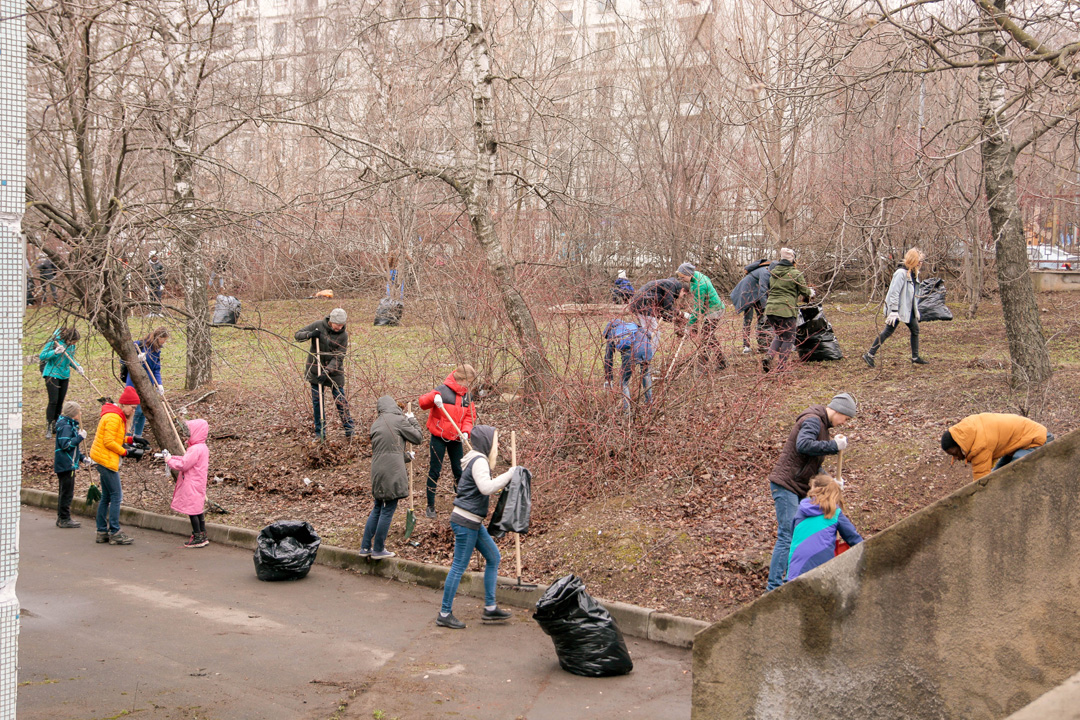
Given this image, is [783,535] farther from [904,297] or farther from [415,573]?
[904,297]

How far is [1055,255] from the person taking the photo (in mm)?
24031

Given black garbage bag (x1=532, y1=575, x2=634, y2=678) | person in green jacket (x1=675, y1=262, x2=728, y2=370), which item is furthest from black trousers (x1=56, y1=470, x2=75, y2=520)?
person in green jacket (x1=675, y1=262, x2=728, y2=370)

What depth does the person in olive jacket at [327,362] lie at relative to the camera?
11.8 m

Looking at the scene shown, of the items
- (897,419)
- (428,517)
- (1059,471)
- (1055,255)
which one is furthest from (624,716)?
(1055,255)

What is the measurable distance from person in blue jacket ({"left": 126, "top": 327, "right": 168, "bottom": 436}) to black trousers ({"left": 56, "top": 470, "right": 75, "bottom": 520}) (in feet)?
4.73

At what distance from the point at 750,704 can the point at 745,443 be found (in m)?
5.71

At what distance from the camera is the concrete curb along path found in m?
6.89

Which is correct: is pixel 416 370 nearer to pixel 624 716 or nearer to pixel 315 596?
pixel 315 596

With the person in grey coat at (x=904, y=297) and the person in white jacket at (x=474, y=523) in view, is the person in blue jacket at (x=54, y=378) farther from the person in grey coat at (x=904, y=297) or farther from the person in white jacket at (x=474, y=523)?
the person in grey coat at (x=904, y=297)

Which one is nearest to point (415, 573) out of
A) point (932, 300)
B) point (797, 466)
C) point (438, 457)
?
point (438, 457)

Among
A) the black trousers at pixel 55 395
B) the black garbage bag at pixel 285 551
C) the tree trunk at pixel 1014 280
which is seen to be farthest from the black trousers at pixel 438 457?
the black trousers at pixel 55 395

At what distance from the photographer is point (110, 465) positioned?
9.34 m

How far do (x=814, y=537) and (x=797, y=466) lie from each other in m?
1.02

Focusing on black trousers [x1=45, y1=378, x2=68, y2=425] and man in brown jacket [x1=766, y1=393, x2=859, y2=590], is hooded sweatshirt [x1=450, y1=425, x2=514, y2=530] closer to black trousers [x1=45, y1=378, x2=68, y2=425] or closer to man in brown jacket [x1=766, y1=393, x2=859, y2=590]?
man in brown jacket [x1=766, y1=393, x2=859, y2=590]
